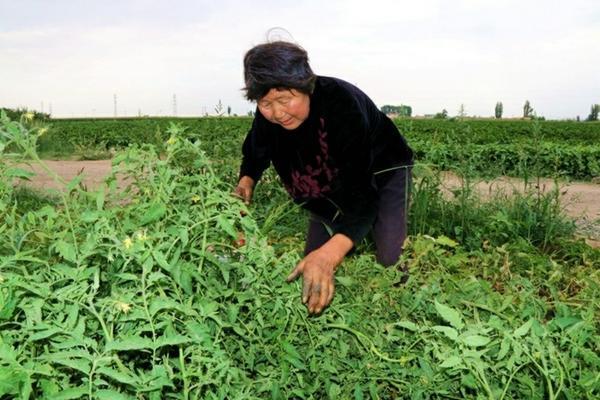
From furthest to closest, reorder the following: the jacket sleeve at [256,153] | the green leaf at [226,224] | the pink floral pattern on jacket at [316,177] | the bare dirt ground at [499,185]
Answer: the bare dirt ground at [499,185] → the jacket sleeve at [256,153] → the pink floral pattern on jacket at [316,177] → the green leaf at [226,224]

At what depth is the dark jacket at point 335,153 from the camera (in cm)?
226

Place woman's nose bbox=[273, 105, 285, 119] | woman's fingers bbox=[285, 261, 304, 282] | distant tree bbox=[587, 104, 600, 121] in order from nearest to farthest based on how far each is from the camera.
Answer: woman's fingers bbox=[285, 261, 304, 282], woman's nose bbox=[273, 105, 285, 119], distant tree bbox=[587, 104, 600, 121]

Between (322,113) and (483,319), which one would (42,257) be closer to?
(483,319)

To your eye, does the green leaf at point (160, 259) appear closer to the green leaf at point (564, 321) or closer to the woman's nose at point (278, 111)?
the green leaf at point (564, 321)

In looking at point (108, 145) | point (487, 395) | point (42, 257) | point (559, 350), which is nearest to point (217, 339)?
point (42, 257)

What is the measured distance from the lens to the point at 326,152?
2.53 m

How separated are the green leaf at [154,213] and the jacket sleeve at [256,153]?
59.7 inches

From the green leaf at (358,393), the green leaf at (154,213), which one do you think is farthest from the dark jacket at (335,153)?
the green leaf at (154,213)

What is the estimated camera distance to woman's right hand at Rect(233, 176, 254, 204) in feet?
8.48

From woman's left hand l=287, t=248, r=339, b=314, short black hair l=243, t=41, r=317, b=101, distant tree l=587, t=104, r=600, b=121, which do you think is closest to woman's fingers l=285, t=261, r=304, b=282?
woman's left hand l=287, t=248, r=339, b=314

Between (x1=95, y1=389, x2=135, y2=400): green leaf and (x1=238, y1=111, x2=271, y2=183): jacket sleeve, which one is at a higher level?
(x1=238, y1=111, x2=271, y2=183): jacket sleeve

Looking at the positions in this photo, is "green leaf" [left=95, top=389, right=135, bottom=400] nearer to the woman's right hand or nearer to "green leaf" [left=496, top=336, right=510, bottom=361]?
"green leaf" [left=496, top=336, right=510, bottom=361]

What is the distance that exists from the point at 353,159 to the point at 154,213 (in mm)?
1175

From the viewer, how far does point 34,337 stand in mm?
1058
